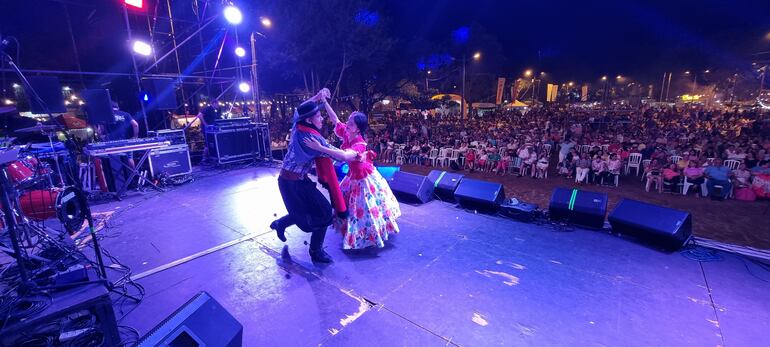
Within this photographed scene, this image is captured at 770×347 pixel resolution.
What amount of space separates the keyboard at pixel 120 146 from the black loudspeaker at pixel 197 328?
5739 millimetres

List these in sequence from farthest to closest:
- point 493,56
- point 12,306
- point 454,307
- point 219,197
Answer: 1. point 493,56
2. point 219,197
3. point 454,307
4. point 12,306

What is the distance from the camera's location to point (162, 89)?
29.0 feet

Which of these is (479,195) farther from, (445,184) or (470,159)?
(470,159)

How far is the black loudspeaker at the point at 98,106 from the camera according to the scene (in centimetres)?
607

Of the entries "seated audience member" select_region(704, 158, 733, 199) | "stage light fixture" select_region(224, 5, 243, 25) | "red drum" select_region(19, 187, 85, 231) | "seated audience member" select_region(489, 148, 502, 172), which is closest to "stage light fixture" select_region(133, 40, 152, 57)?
"stage light fixture" select_region(224, 5, 243, 25)

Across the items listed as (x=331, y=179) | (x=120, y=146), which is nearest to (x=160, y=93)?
(x=120, y=146)

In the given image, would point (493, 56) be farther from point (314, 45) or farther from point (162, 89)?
point (162, 89)

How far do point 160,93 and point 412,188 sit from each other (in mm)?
7375

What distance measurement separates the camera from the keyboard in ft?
19.8

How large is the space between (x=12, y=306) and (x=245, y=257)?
191 cm

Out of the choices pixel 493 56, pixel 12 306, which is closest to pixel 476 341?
pixel 12 306

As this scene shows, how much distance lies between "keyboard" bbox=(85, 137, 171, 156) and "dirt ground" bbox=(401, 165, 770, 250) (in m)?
7.75

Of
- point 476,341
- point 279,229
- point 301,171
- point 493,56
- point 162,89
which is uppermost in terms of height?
point 493,56

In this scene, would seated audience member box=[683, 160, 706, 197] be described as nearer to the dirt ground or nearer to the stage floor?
the dirt ground
